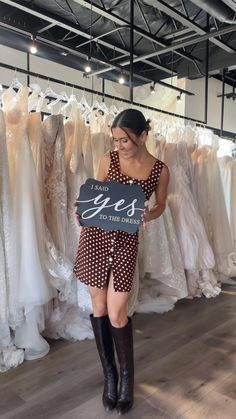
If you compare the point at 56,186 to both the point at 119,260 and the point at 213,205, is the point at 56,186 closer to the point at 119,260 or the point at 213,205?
the point at 119,260

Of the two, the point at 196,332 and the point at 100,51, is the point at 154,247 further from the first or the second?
the point at 100,51

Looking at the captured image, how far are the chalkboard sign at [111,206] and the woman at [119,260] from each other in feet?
0.19

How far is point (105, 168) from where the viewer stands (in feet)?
5.70

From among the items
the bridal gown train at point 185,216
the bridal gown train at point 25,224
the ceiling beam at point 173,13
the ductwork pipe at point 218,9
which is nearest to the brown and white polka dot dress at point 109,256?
the bridal gown train at point 25,224

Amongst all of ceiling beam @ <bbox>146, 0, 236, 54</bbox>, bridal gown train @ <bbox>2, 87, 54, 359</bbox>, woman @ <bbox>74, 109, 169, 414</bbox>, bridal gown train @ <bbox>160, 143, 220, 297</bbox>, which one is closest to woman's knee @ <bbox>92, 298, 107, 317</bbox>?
woman @ <bbox>74, 109, 169, 414</bbox>

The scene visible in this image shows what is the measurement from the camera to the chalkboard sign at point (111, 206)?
1.54 meters

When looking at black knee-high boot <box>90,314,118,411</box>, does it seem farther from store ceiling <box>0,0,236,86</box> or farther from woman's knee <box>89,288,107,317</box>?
store ceiling <box>0,0,236,86</box>

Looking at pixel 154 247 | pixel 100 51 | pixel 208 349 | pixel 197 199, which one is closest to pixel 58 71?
pixel 100 51

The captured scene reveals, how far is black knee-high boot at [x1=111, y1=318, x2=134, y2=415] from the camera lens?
164 centimetres

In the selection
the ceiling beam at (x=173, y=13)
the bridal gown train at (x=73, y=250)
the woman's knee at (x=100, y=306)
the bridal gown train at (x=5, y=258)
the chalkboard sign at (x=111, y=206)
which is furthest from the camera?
the ceiling beam at (x=173, y=13)

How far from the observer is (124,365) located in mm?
1652

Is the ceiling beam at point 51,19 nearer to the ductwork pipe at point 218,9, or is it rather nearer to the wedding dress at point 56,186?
the ductwork pipe at point 218,9

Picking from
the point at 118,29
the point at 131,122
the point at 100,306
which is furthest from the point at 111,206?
the point at 118,29

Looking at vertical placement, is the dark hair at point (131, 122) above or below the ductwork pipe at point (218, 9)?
below
